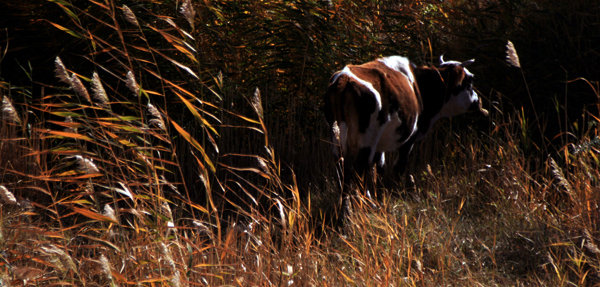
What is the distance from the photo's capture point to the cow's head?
4.38m

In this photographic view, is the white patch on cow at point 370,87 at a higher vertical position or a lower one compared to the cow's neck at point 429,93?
higher

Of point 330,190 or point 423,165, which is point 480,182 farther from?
point 330,190

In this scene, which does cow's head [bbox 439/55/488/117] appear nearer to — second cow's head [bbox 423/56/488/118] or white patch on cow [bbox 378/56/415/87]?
second cow's head [bbox 423/56/488/118]

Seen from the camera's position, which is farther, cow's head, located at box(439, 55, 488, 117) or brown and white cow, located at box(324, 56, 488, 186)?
cow's head, located at box(439, 55, 488, 117)

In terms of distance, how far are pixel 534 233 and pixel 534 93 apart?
2336 mm

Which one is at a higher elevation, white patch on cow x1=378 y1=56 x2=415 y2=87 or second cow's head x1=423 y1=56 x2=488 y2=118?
white patch on cow x1=378 y1=56 x2=415 y2=87

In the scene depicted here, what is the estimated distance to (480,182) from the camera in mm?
3799

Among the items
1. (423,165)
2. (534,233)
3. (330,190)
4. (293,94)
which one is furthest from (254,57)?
(534,233)

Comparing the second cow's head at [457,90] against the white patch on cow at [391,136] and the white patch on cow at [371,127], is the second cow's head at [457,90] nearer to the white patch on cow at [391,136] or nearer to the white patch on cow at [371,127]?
the white patch on cow at [391,136]

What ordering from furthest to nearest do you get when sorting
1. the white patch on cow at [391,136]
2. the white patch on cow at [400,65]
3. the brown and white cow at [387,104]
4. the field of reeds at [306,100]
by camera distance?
1. the white patch on cow at [400,65]
2. the white patch on cow at [391,136]
3. the brown and white cow at [387,104]
4. the field of reeds at [306,100]

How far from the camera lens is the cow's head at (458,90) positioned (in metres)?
4.38

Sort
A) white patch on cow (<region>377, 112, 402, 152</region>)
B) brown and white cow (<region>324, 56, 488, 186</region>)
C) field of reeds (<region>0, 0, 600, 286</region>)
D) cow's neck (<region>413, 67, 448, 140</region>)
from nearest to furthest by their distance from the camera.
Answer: field of reeds (<region>0, 0, 600, 286</region>)
brown and white cow (<region>324, 56, 488, 186</region>)
white patch on cow (<region>377, 112, 402, 152</region>)
cow's neck (<region>413, 67, 448, 140</region>)

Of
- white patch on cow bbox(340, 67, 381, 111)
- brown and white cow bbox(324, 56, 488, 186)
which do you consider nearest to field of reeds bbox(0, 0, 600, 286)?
brown and white cow bbox(324, 56, 488, 186)

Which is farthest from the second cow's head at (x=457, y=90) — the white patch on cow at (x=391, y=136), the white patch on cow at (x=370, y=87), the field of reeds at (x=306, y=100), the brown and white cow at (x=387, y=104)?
the white patch on cow at (x=370, y=87)
